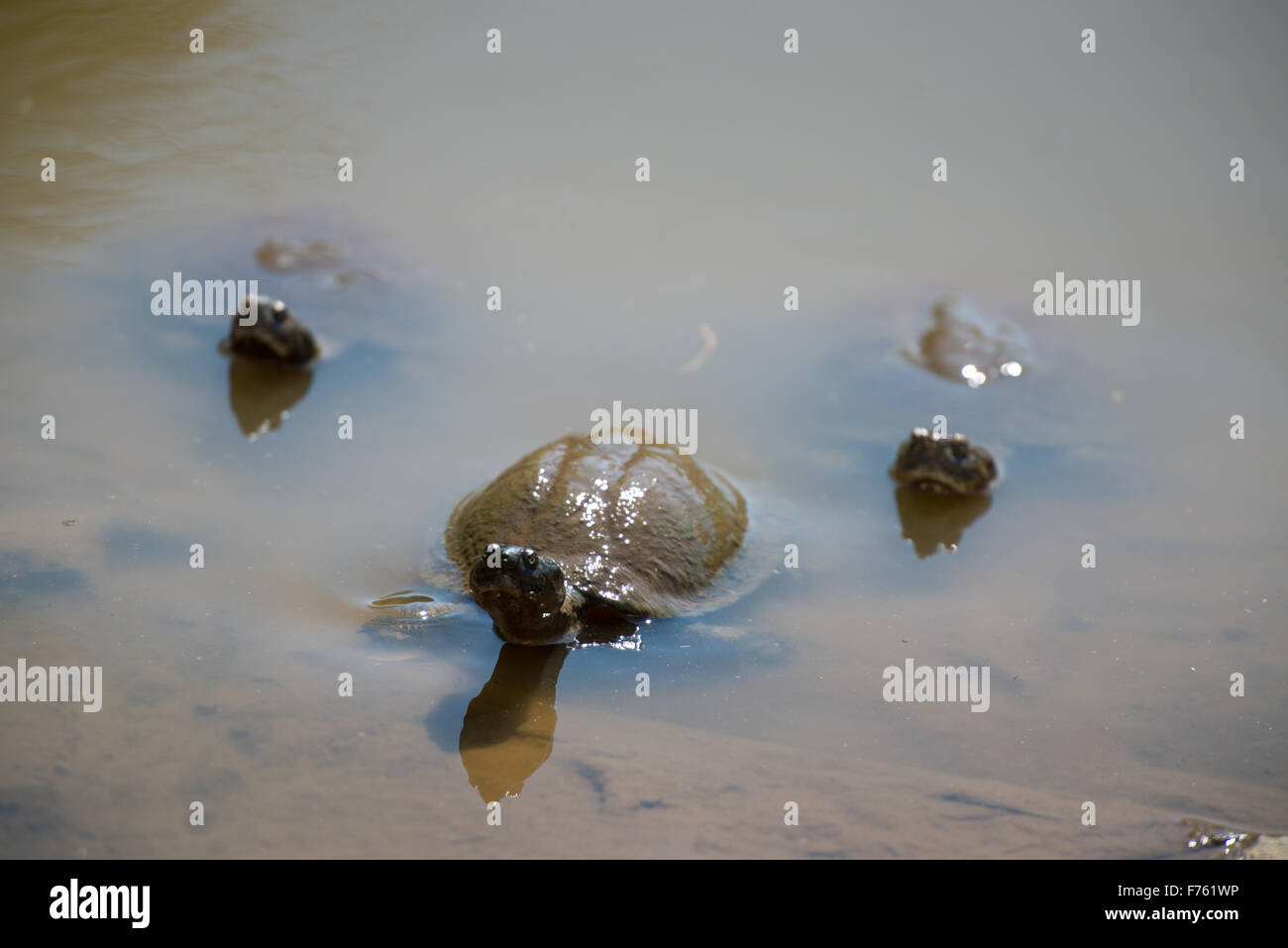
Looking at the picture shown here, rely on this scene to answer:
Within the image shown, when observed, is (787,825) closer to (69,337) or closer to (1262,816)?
(1262,816)

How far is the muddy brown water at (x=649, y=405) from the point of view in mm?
3383

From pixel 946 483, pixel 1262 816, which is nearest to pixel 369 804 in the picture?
pixel 1262 816

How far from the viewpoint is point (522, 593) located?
389 cm

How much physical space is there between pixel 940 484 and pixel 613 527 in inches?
77.0

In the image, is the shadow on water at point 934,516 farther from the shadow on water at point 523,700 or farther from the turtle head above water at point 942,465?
the shadow on water at point 523,700

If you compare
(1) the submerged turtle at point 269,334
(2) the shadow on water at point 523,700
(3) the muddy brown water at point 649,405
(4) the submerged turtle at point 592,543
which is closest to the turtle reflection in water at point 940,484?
(3) the muddy brown water at point 649,405

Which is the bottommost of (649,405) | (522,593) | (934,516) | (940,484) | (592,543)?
(522,593)

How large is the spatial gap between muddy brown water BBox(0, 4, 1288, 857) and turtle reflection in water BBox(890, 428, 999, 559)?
0.36ft

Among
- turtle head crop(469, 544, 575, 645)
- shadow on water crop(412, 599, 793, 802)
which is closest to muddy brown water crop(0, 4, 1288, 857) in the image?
shadow on water crop(412, 599, 793, 802)

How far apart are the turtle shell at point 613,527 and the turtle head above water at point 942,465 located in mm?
1191

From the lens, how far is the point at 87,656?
3609mm

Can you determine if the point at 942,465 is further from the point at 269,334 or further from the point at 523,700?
the point at 269,334

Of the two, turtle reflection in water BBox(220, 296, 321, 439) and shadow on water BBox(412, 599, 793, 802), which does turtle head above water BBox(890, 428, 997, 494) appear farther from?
turtle reflection in water BBox(220, 296, 321, 439)

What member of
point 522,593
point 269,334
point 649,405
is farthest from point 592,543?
point 269,334
